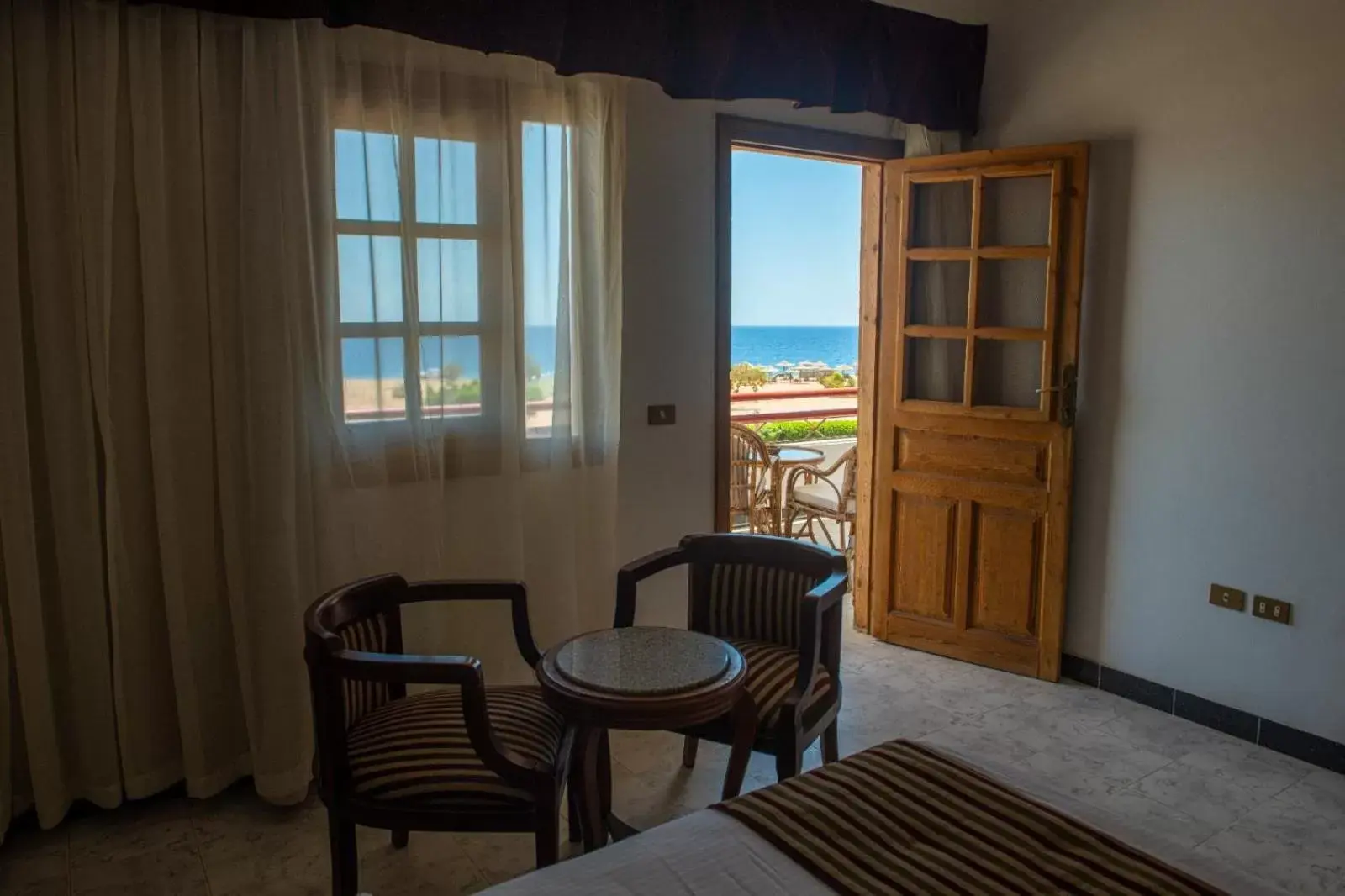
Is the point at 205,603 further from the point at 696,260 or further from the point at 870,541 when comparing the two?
the point at 870,541

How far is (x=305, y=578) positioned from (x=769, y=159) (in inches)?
598

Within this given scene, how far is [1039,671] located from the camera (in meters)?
3.71

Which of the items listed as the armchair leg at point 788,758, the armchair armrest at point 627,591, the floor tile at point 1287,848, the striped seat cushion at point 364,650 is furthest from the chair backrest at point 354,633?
the floor tile at point 1287,848

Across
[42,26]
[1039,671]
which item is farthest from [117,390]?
[1039,671]

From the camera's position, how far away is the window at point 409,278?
2721 millimetres

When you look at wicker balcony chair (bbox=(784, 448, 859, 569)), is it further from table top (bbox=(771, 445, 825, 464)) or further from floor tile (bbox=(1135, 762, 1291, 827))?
floor tile (bbox=(1135, 762, 1291, 827))

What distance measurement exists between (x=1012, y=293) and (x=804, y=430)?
509cm

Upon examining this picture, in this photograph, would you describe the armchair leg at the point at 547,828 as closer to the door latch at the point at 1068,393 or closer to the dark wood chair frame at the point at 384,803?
the dark wood chair frame at the point at 384,803

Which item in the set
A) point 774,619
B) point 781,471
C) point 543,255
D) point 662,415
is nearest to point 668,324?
point 662,415

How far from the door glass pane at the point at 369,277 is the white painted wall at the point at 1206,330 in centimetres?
256

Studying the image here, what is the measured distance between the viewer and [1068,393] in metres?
3.52

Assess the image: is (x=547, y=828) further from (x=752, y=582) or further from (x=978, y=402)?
(x=978, y=402)

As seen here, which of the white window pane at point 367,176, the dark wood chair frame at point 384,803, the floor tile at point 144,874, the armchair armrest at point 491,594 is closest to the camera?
the dark wood chair frame at point 384,803

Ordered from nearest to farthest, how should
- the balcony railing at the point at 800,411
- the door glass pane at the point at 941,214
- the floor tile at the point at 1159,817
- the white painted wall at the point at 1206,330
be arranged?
the floor tile at the point at 1159,817 → the white painted wall at the point at 1206,330 → the door glass pane at the point at 941,214 → the balcony railing at the point at 800,411
